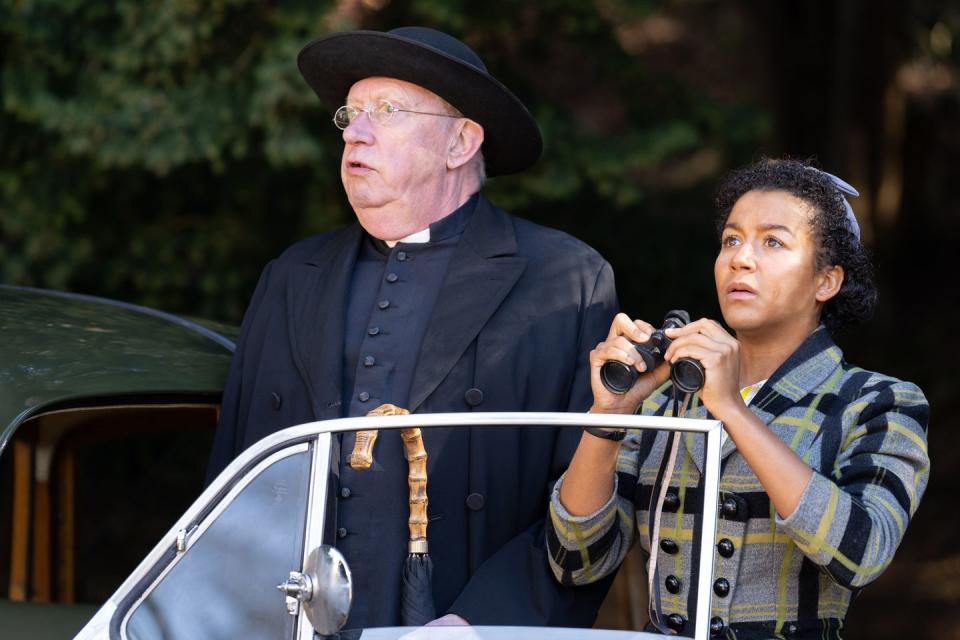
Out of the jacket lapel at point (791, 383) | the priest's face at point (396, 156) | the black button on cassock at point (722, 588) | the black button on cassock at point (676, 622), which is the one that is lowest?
the black button on cassock at point (676, 622)

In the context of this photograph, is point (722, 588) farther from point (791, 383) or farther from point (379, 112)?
point (379, 112)

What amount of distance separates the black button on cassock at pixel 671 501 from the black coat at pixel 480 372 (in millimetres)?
360

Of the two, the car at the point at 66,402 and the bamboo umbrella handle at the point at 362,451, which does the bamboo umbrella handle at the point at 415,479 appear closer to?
the bamboo umbrella handle at the point at 362,451

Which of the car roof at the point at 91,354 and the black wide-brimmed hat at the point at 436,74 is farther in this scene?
the black wide-brimmed hat at the point at 436,74

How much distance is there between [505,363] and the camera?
337 cm

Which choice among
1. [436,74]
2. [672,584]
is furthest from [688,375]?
[436,74]

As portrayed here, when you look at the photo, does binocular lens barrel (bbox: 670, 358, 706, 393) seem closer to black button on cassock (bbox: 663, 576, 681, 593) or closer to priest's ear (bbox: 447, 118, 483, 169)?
black button on cassock (bbox: 663, 576, 681, 593)

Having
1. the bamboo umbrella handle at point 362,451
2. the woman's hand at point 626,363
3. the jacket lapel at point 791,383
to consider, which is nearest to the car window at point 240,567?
the bamboo umbrella handle at point 362,451

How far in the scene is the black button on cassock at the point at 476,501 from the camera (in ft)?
10.6

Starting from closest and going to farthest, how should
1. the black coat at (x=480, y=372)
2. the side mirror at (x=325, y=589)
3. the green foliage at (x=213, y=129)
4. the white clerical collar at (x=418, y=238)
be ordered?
1. the side mirror at (x=325, y=589)
2. the black coat at (x=480, y=372)
3. the white clerical collar at (x=418, y=238)
4. the green foliage at (x=213, y=129)

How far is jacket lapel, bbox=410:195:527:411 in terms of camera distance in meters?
3.33

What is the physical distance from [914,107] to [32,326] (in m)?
9.83

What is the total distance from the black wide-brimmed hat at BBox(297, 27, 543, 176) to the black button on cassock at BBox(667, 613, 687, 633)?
1619 mm

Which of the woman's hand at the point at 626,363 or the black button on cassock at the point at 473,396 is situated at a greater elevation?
the woman's hand at the point at 626,363
